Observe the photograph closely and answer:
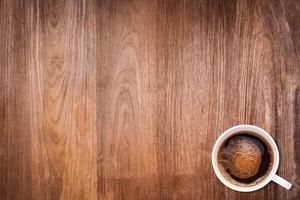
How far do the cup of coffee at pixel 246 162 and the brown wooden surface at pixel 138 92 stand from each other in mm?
46

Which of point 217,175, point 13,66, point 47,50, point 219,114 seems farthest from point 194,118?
point 13,66

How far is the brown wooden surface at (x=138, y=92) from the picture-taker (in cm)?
144

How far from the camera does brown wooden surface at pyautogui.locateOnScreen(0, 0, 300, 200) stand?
4.72 feet

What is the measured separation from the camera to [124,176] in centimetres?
145

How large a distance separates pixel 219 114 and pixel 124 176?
1.47ft

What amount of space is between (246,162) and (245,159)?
0.01 metres

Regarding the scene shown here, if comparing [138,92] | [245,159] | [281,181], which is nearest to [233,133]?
[245,159]

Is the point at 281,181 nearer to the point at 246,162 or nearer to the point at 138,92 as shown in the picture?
the point at 246,162

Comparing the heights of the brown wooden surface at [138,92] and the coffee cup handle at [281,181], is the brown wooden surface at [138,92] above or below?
above

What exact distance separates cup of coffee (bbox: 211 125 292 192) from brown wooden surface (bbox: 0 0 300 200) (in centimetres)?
5

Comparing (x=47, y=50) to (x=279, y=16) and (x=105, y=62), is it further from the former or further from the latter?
(x=279, y=16)

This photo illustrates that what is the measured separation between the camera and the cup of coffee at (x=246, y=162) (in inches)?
54.7

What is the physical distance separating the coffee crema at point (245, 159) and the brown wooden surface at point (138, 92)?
0.17 feet

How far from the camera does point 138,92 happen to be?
4.76ft
